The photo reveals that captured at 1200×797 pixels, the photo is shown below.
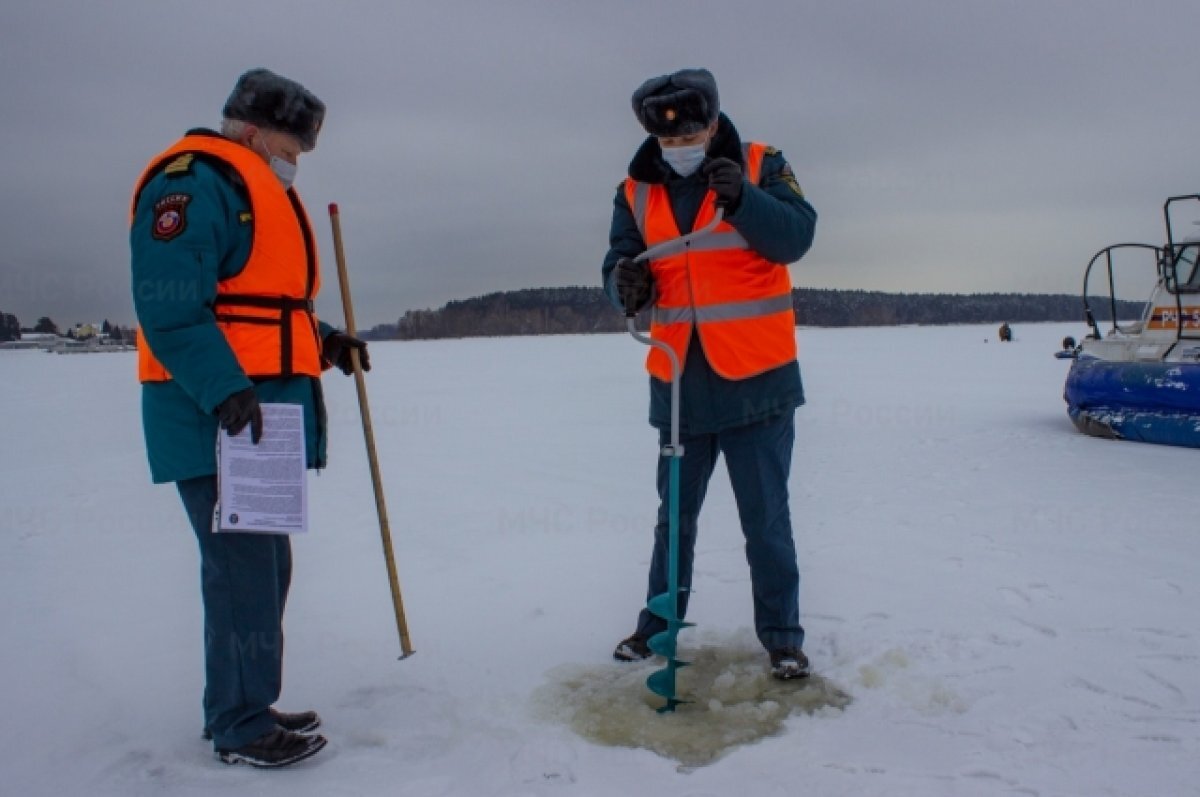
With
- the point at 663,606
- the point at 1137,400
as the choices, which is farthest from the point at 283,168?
the point at 1137,400

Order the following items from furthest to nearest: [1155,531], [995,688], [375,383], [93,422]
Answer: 1. [375,383]
2. [93,422]
3. [1155,531]
4. [995,688]

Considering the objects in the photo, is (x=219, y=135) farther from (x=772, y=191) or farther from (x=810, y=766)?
(x=810, y=766)

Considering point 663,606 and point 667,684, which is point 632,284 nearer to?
point 663,606

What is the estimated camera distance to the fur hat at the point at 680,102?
271cm

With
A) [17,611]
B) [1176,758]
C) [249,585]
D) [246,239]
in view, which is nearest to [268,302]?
[246,239]

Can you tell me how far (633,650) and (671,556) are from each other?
50 cm

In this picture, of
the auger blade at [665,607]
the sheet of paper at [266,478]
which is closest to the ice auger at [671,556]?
the auger blade at [665,607]

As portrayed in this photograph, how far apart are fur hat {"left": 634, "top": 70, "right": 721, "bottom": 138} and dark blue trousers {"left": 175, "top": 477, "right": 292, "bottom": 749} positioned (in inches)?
68.6

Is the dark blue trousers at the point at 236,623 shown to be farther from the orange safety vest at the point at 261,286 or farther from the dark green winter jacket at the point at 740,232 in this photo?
the dark green winter jacket at the point at 740,232

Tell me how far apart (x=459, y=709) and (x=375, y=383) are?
55.2ft

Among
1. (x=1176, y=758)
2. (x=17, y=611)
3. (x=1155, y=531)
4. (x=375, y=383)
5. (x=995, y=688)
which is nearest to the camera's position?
(x=1176, y=758)

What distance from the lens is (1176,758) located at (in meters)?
2.37

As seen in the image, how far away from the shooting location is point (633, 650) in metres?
3.23

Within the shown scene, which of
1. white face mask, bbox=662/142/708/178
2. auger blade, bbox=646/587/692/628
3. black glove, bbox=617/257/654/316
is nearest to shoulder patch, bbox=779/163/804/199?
white face mask, bbox=662/142/708/178
